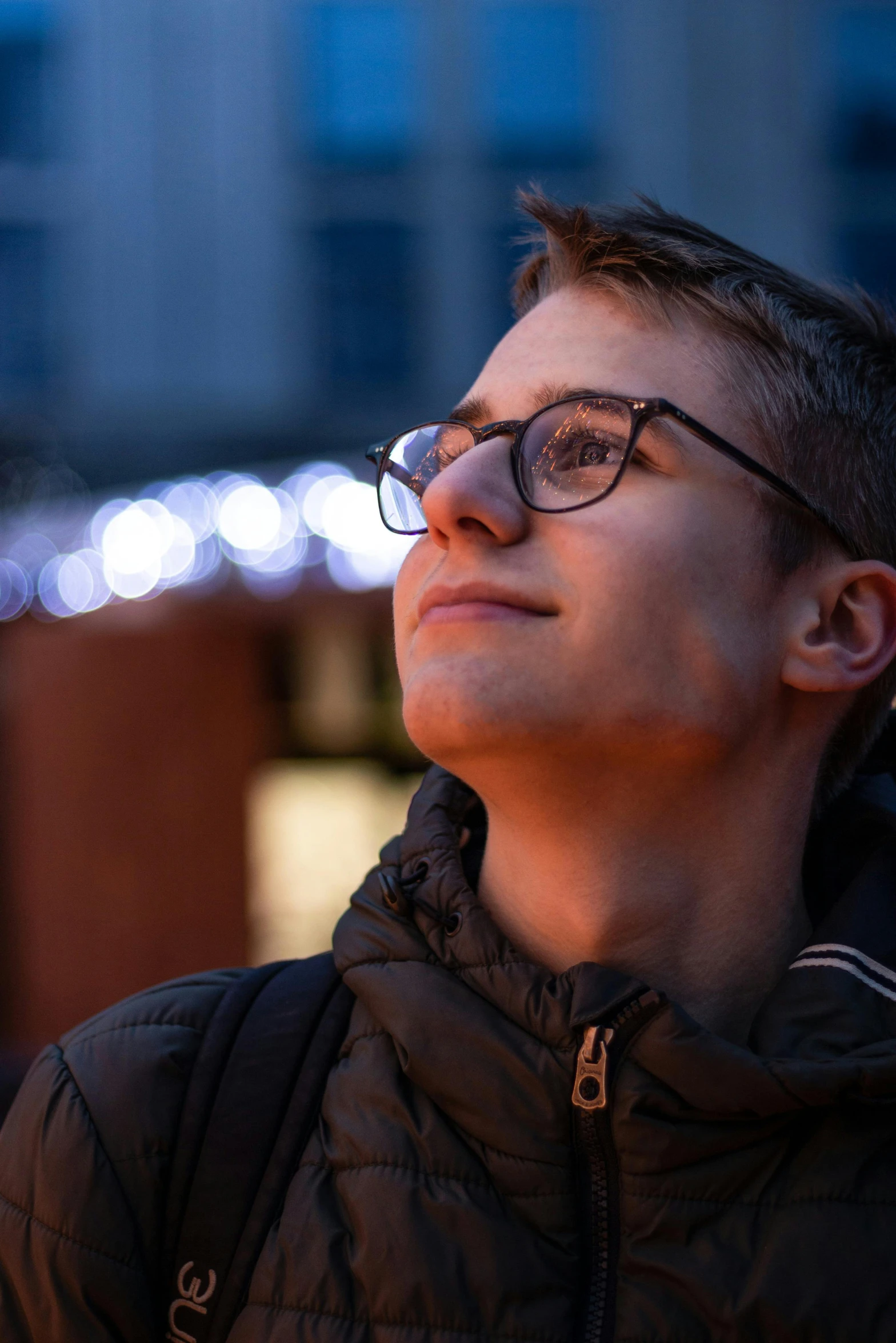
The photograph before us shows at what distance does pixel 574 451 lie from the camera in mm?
1533

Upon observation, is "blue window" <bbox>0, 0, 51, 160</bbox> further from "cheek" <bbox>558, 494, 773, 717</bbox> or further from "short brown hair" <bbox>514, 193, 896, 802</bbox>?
"cheek" <bbox>558, 494, 773, 717</bbox>

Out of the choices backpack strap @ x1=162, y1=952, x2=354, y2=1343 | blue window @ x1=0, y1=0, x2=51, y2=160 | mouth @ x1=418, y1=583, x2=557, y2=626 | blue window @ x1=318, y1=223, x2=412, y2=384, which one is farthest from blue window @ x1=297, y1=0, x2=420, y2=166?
backpack strap @ x1=162, y1=952, x2=354, y2=1343

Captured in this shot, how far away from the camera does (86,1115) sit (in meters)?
1.37

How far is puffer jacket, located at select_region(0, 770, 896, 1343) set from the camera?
124 cm

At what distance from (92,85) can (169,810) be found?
20.1 feet

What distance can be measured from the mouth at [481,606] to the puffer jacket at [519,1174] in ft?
1.29

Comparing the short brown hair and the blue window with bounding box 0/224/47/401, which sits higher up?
the blue window with bounding box 0/224/47/401

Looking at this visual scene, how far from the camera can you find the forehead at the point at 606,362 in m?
1.58

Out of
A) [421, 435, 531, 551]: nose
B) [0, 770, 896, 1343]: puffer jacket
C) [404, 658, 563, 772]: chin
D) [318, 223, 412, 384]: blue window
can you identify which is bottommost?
[0, 770, 896, 1343]: puffer jacket

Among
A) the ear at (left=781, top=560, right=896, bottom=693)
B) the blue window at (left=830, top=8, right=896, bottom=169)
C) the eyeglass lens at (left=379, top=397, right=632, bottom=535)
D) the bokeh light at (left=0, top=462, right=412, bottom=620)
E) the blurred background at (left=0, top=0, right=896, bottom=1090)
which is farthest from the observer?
the blue window at (left=830, top=8, right=896, bottom=169)

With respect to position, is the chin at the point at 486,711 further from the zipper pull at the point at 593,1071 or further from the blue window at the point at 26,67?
the blue window at the point at 26,67

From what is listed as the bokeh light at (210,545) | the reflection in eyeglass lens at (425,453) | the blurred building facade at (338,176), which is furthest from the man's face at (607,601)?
the blurred building facade at (338,176)

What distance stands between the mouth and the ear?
0.39 meters

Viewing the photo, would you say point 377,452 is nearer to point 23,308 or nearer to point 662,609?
point 662,609
